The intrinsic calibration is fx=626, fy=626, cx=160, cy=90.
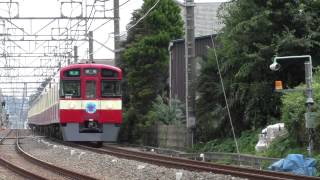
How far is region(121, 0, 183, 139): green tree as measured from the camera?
3017 centimetres

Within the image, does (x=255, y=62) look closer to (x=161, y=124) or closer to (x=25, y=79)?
(x=161, y=124)

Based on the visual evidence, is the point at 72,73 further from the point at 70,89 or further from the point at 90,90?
the point at 90,90

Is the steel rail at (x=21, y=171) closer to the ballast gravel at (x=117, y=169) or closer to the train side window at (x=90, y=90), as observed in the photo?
the ballast gravel at (x=117, y=169)

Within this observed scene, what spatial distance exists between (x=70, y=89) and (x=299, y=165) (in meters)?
12.1

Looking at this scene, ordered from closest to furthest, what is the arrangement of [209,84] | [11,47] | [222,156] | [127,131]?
[222,156]
[209,84]
[127,131]
[11,47]

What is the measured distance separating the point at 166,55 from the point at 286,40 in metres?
13.6

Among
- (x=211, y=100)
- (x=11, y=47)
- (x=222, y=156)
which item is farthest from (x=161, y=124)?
(x=11, y=47)

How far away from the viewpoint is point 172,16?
3164 centimetres

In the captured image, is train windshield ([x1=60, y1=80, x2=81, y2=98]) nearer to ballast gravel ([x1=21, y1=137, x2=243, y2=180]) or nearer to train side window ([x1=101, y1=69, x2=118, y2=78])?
train side window ([x1=101, y1=69, x2=118, y2=78])

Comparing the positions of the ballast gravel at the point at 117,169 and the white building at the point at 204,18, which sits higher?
the white building at the point at 204,18

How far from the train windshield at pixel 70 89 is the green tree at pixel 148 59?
595cm

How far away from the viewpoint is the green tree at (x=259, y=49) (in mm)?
18922

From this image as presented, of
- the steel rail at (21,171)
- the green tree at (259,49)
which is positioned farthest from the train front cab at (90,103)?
the steel rail at (21,171)

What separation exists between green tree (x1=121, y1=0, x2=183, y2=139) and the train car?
525 centimetres
